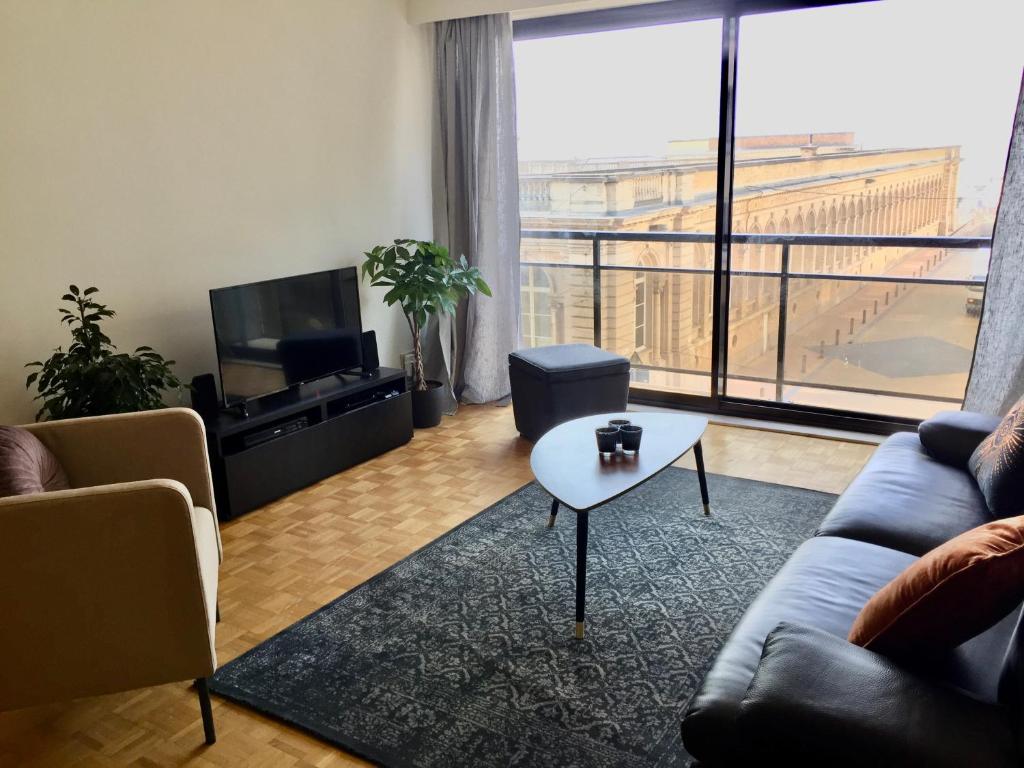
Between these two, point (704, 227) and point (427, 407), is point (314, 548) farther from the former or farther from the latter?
point (704, 227)

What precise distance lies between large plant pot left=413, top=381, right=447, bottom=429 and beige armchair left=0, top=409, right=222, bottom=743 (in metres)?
2.68

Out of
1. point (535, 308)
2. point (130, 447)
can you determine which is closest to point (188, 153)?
point (130, 447)

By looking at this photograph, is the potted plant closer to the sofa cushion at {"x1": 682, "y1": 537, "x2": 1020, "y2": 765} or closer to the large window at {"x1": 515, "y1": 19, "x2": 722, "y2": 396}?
the large window at {"x1": 515, "y1": 19, "x2": 722, "y2": 396}

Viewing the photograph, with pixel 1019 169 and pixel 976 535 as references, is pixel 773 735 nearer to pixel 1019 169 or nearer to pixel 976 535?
pixel 976 535

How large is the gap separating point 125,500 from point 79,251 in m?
1.78

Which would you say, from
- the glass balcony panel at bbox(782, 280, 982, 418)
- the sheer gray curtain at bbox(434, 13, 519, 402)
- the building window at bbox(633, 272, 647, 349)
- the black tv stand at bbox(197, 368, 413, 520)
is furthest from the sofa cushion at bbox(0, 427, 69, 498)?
the glass balcony panel at bbox(782, 280, 982, 418)

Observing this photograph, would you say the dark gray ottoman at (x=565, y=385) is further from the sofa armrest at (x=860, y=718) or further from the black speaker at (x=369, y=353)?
the sofa armrest at (x=860, y=718)

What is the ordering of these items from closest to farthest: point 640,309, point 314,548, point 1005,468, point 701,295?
point 1005,468, point 314,548, point 701,295, point 640,309

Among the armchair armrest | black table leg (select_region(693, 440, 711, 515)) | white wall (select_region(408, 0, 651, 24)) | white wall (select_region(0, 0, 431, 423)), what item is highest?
white wall (select_region(408, 0, 651, 24))

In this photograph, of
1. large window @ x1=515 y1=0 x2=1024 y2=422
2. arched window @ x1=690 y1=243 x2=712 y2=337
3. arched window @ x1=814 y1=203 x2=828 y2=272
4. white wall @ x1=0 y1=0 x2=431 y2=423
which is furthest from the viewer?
arched window @ x1=690 y1=243 x2=712 y2=337

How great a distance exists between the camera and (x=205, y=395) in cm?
379

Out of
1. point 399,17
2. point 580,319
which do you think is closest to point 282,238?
point 399,17

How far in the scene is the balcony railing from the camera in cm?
441

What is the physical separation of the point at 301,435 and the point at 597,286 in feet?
7.31
